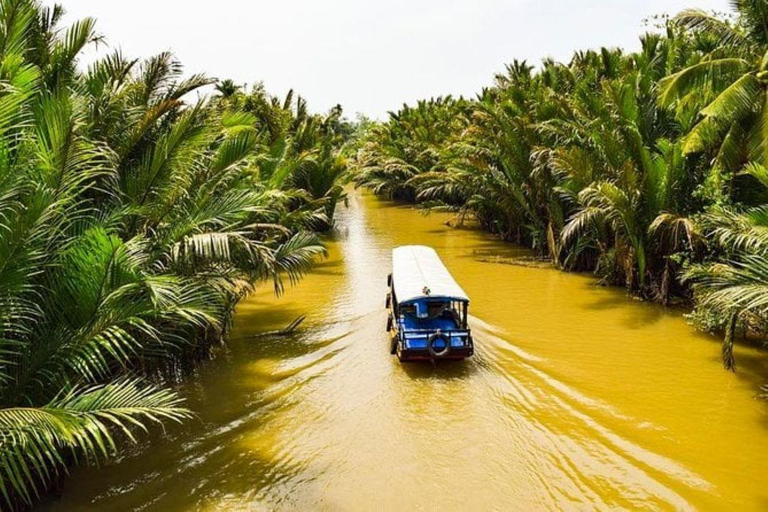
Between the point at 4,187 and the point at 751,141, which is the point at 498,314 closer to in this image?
the point at 751,141

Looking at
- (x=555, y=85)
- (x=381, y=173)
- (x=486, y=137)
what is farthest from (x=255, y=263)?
(x=381, y=173)

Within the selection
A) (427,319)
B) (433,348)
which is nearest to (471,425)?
(433,348)

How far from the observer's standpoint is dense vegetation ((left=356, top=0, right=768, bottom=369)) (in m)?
9.39

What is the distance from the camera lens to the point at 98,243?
5.07 m

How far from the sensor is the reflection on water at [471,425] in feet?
19.6

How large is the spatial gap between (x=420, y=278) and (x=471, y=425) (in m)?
3.57

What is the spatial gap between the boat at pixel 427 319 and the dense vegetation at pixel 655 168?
3774 millimetres

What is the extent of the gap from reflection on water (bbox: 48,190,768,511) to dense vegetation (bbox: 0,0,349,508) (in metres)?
0.81

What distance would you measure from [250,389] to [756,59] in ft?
36.1

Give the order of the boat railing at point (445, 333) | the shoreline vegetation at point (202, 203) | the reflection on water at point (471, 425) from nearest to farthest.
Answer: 1. the shoreline vegetation at point (202, 203)
2. the reflection on water at point (471, 425)
3. the boat railing at point (445, 333)

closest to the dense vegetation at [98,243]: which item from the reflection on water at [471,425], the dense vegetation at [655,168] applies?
the reflection on water at [471,425]

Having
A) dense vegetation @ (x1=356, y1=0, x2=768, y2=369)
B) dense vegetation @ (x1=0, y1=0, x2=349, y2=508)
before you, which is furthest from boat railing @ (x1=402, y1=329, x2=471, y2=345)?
dense vegetation @ (x1=356, y1=0, x2=768, y2=369)

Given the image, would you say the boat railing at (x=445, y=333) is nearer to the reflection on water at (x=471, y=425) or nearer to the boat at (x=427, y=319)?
the boat at (x=427, y=319)

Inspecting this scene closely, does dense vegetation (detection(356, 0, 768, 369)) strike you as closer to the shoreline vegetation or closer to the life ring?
the shoreline vegetation
